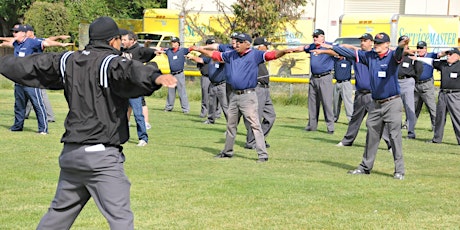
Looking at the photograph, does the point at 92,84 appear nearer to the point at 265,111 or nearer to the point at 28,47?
the point at 28,47

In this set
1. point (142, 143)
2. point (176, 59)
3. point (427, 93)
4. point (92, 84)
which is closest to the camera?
point (92, 84)

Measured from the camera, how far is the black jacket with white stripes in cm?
642

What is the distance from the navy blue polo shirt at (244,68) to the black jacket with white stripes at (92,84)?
→ 6686 mm

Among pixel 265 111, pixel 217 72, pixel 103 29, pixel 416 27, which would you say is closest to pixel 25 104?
pixel 265 111

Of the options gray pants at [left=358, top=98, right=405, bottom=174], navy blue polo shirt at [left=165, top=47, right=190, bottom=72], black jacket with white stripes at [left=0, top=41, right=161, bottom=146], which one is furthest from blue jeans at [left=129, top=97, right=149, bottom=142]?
black jacket with white stripes at [left=0, top=41, right=161, bottom=146]

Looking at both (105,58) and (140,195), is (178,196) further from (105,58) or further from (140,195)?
(105,58)

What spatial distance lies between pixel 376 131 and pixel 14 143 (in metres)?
6.84

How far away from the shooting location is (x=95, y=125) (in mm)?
6551

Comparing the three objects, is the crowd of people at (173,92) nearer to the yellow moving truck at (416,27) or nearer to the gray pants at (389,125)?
the gray pants at (389,125)

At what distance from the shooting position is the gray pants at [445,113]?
17281mm

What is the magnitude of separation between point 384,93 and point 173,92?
12340 mm

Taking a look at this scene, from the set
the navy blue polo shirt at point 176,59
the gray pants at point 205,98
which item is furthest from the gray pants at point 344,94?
the navy blue polo shirt at point 176,59

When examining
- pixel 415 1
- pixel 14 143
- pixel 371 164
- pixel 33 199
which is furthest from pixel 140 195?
pixel 415 1

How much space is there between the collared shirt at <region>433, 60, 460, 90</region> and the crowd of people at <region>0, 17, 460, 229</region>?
0.02 m
